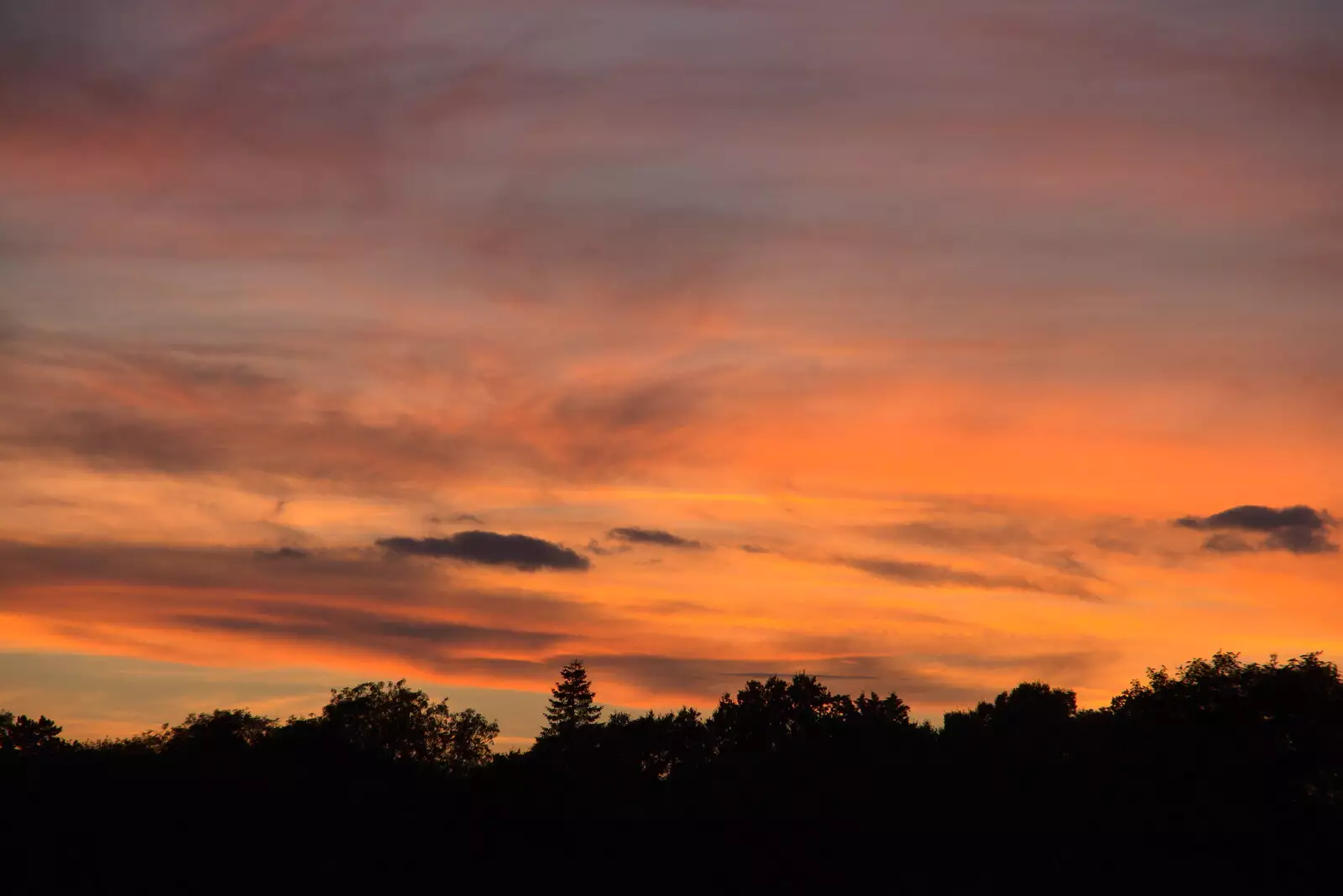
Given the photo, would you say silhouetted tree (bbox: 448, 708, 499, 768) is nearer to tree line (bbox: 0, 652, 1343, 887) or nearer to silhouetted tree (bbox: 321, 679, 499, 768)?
silhouetted tree (bbox: 321, 679, 499, 768)

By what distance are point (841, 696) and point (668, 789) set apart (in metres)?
61.9

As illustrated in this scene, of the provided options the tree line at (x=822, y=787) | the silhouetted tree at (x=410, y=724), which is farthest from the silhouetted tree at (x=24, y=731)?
the tree line at (x=822, y=787)

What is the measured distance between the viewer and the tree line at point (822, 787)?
149ft

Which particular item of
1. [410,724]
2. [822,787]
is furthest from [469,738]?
[822,787]

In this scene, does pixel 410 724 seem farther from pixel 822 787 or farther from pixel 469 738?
pixel 822 787

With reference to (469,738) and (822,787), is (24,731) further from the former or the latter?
(822,787)

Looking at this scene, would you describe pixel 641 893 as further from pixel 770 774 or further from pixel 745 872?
pixel 770 774

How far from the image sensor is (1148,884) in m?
63.3

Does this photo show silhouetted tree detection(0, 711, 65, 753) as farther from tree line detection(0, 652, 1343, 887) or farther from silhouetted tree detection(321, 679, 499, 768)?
tree line detection(0, 652, 1343, 887)

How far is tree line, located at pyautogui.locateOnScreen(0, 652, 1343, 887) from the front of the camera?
45375 millimetres

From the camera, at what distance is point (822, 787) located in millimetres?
74750

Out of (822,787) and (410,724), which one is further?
(410,724)

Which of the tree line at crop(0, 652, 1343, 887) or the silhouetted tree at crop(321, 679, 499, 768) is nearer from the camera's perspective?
the tree line at crop(0, 652, 1343, 887)

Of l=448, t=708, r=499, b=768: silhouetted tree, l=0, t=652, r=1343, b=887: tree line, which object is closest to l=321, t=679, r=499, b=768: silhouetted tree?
l=448, t=708, r=499, b=768: silhouetted tree
